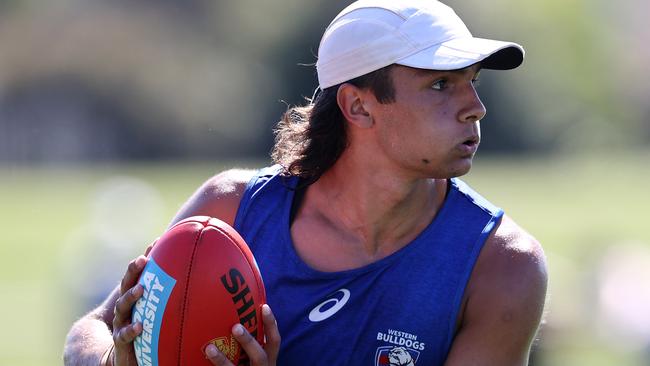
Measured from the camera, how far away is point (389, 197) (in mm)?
4875

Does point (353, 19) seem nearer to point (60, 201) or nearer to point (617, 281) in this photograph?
point (617, 281)

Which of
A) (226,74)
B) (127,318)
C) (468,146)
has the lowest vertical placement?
(226,74)

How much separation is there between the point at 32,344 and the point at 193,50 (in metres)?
52.3

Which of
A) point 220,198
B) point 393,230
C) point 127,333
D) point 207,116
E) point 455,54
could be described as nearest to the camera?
point 127,333

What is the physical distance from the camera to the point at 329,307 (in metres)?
4.75

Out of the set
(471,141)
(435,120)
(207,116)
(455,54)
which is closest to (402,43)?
(455,54)

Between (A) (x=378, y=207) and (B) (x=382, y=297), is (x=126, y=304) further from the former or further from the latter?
(A) (x=378, y=207)

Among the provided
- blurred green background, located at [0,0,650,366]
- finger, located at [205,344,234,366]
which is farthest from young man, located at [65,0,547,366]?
blurred green background, located at [0,0,650,366]

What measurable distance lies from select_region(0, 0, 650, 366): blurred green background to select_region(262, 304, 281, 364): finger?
1202 cm

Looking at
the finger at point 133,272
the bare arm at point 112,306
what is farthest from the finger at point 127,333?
the bare arm at point 112,306

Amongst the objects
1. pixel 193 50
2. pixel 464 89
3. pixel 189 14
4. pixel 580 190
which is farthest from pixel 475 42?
pixel 189 14

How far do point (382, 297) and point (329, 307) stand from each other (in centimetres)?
20

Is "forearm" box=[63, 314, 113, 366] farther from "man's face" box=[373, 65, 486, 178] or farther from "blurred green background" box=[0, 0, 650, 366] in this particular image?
"blurred green background" box=[0, 0, 650, 366]

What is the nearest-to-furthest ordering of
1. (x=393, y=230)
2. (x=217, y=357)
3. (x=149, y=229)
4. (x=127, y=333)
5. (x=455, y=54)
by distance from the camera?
1. (x=217, y=357)
2. (x=127, y=333)
3. (x=455, y=54)
4. (x=393, y=230)
5. (x=149, y=229)
